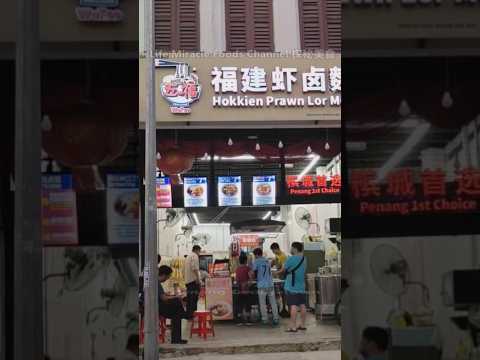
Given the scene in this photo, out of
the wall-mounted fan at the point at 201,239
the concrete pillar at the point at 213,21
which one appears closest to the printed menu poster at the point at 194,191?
the wall-mounted fan at the point at 201,239

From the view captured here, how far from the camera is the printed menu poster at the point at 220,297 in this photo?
31.2 ft

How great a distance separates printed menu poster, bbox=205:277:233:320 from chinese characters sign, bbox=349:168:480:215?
21.9 feet

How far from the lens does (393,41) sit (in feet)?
10.1

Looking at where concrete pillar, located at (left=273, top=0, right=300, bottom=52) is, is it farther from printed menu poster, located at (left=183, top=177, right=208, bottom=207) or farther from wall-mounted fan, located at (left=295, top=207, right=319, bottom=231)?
wall-mounted fan, located at (left=295, top=207, right=319, bottom=231)

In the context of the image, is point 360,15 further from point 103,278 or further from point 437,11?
point 103,278

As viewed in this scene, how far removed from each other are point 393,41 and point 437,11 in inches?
9.6

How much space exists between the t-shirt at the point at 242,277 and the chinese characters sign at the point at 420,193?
265 inches

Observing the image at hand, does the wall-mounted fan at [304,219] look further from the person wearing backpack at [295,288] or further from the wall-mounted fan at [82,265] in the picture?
the wall-mounted fan at [82,265]

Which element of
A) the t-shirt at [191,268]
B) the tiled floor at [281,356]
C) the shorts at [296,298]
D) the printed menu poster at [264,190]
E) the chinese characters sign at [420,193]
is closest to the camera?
the chinese characters sign at [420,193]

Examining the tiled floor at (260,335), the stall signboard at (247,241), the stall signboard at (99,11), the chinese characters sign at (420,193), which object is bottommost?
the tiled floor at (260,335)

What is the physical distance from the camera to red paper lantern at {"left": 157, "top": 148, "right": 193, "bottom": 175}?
9281 millimetres

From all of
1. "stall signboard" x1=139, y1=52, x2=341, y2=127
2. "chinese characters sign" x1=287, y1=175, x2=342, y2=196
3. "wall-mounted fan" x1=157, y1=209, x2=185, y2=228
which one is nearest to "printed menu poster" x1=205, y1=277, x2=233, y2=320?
"wall-mounted fan" x1=157, y1=209, x2=185, y2=228

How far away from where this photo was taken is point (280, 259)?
10.1m

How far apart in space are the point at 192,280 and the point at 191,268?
0.20 meters
